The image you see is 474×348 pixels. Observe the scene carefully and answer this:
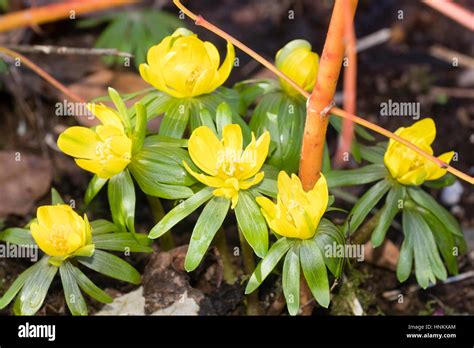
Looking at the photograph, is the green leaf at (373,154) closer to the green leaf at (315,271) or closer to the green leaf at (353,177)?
the green leaf at (353,177)

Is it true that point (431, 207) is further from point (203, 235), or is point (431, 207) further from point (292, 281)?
point (203, 235)

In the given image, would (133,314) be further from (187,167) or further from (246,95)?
(246,95)

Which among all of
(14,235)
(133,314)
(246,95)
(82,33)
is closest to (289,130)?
(246,95)

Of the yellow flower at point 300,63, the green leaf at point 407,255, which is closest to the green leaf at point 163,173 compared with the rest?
the yellow flower at point 300,63

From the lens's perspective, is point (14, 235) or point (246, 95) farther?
point (246, 95)

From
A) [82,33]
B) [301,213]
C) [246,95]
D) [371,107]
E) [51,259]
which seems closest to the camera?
[301,213]

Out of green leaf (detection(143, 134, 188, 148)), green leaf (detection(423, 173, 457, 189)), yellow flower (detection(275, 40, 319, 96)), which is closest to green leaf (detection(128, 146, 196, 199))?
green leaf (detection(143, 134, 188, 148))
